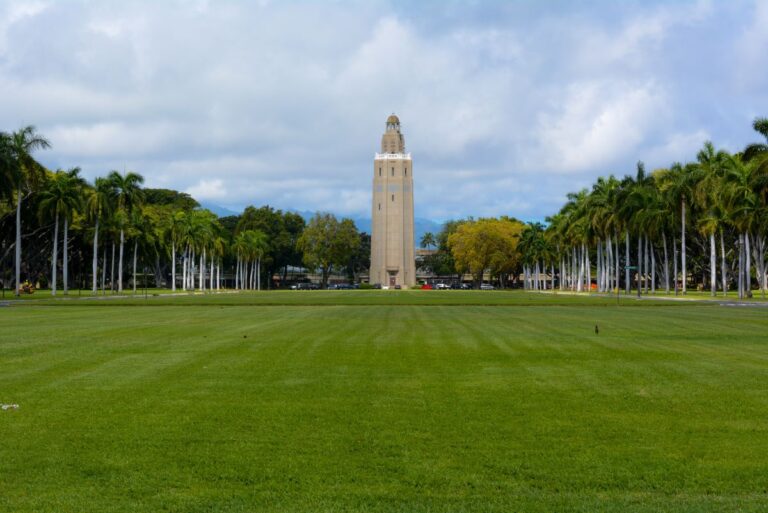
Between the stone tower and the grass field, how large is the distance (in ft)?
464

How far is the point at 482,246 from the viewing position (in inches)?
5787

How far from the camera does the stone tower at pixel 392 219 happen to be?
16038 cm

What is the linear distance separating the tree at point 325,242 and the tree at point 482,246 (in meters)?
22.9

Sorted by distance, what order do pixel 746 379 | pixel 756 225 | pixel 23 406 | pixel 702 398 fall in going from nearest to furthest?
1. pixel 23 406
2. pixel 702 398
3. pixel 746 379
4. pixel 756 225

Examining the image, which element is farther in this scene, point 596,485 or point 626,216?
point 626,216

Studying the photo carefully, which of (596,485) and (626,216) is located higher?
(626,216)

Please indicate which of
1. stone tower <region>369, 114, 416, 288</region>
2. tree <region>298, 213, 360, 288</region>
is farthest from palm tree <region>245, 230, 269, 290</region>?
stone tower <region>369, 114, 416, 288</region>

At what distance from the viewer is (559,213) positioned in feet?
420

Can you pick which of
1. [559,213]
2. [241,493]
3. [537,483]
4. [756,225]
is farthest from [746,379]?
[559,213]

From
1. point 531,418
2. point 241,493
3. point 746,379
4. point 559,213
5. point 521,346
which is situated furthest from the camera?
point 559,213

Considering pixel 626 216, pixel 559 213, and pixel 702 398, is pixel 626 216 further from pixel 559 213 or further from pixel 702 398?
pixel 702 398

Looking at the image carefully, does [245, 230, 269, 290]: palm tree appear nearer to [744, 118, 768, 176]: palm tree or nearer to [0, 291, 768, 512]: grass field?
[744, 118, 768, 176]: palm tree

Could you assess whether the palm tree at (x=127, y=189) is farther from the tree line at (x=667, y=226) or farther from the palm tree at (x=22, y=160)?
the tree line at (x=667, y=226)

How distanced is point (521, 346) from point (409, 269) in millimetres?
143948
